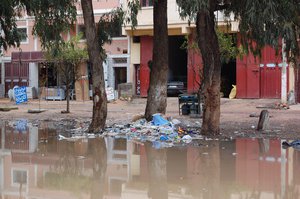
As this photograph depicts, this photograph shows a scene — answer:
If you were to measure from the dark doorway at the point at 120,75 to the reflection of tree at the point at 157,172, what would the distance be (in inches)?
938

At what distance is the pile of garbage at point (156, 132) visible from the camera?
1589cm

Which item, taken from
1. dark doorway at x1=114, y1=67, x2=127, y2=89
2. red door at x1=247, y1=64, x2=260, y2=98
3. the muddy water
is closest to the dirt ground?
red door at x1=247, y1=64, x2=260, y2=98

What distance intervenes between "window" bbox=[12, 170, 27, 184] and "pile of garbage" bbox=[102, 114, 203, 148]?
481cm

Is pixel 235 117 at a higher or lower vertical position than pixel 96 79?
lower

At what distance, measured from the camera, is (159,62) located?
62.5 feet

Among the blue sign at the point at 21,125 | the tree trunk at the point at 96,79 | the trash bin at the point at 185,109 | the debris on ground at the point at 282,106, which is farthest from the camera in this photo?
the debris on ground at the point at 282,106

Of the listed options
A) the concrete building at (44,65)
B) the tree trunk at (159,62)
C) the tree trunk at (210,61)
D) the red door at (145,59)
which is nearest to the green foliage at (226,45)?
the tree trunk at (159,62)

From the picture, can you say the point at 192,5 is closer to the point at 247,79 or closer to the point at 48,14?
the point at 48,14

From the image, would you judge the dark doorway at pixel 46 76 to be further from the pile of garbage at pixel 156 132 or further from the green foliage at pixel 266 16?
the green foliage at pixel 266 16

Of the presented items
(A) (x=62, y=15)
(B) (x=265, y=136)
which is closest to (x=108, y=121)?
(A) (x=62, y=15)

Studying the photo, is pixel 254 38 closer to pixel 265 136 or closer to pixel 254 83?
pixel 265 136

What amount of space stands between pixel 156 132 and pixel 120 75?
2216cm

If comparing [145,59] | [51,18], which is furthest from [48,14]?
[145,59]

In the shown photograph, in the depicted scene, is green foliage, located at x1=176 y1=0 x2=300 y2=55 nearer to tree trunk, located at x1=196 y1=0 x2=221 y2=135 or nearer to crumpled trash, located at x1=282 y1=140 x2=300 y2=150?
tree trunk, located at x1=196 y1=0 x2=221 y2=135
